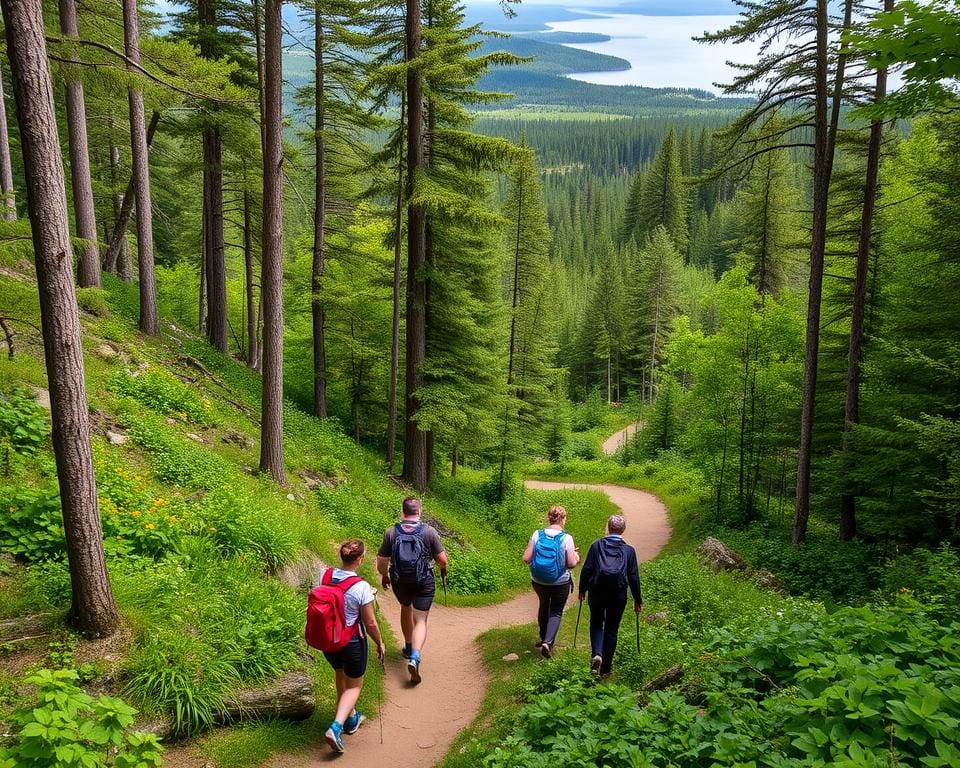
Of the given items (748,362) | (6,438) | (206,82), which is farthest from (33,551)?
(748,362)

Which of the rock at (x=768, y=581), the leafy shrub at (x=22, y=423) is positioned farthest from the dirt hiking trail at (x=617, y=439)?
the leafy shrub at (x=22, y=423)

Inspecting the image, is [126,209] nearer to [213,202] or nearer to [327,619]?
[213,202]

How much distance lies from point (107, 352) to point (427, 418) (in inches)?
283

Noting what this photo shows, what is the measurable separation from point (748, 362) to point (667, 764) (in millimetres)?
16899

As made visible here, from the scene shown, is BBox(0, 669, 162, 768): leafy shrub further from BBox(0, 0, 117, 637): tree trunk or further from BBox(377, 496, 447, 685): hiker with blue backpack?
BBox(377, 496, 447, 685): hiker with blue backpack

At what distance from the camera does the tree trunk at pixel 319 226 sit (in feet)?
53.4

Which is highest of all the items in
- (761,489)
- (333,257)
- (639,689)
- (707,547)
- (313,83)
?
(313,83)

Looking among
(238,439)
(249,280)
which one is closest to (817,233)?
(238,439)

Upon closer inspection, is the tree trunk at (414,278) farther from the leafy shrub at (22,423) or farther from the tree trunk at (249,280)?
the leafy shrub at (22,423)

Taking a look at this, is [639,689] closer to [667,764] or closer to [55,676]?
[667,764]

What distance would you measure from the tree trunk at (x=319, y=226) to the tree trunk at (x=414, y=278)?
3.28 m

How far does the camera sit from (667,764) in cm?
369

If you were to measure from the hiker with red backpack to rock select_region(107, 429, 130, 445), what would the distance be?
5183mm

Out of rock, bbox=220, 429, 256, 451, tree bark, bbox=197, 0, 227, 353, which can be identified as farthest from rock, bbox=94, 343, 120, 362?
tree bark, bbox=197, 0, 227, 353
